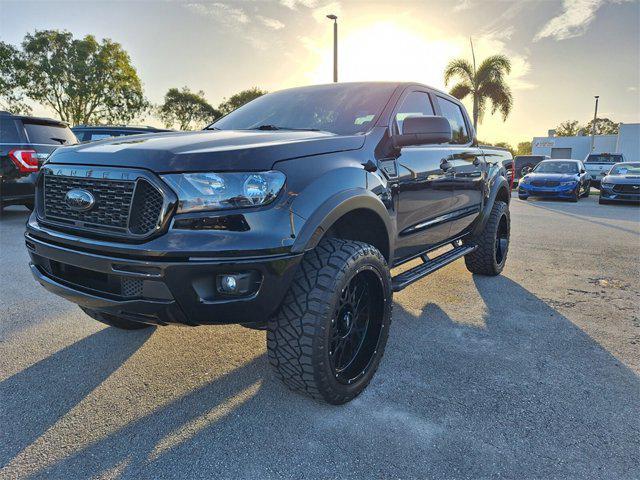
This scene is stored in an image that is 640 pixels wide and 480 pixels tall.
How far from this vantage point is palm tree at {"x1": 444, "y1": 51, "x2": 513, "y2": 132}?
72.0ft

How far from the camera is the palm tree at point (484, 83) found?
21938mm

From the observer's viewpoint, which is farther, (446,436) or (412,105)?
(412,105)

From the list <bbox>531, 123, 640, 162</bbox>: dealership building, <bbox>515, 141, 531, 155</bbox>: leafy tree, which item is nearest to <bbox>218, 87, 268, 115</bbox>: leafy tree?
<bbox>531, 123, 640, 162</bbox>: dealership building

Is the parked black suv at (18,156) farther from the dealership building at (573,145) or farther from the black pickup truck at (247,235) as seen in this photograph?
the dealership building at (573,145)

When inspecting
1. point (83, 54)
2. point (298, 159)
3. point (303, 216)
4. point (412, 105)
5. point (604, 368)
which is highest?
point (83, 54)

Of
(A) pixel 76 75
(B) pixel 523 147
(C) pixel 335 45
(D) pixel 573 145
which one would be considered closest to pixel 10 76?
(A) pixel 76 75

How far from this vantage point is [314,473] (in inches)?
70.2

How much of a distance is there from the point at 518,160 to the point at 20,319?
87.9 ft

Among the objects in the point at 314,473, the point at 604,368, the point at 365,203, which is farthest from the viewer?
the point at 604,368

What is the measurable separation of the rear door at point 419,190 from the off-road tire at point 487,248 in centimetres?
108

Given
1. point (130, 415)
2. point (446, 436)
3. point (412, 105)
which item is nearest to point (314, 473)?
point (446, 436)

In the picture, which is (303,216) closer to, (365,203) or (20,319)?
(365,203)

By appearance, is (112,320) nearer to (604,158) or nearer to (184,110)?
(604,158)

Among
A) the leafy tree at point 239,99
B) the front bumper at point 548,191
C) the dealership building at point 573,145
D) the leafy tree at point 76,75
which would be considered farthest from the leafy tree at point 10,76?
the dealership building at point 573,145
